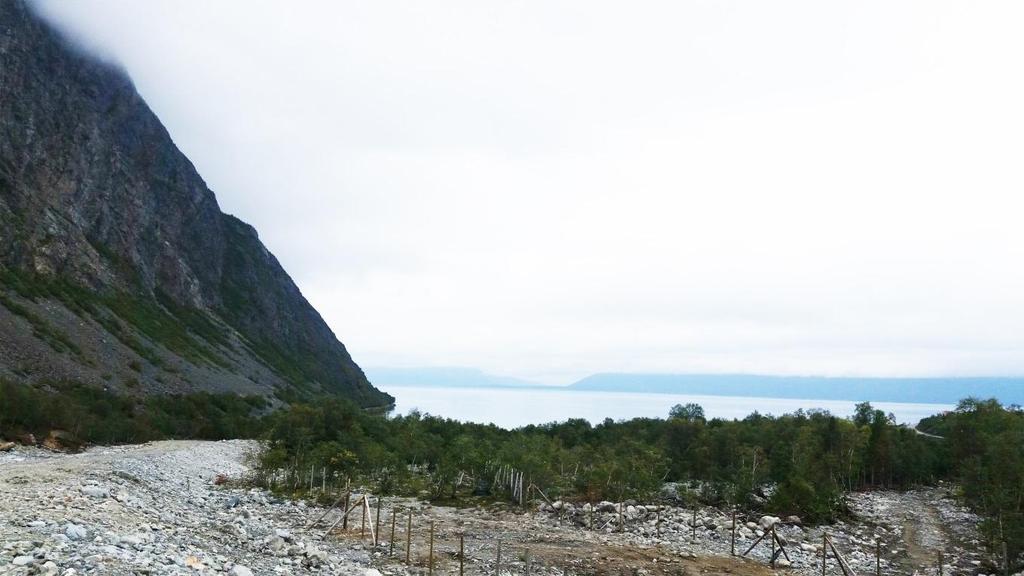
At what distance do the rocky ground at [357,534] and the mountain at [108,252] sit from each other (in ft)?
140

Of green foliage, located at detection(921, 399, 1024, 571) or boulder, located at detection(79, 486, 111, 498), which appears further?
green foliage, located at detection(921, 399, 1024, 571)

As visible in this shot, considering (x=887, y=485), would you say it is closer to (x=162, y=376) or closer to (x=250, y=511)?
(x=250, y=511)

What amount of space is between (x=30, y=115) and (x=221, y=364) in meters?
54.5

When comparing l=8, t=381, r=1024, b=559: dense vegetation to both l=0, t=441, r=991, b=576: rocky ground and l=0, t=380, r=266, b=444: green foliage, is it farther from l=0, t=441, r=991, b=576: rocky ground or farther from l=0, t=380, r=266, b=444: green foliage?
l=0, t=441, r=991, b=576: rocky ground

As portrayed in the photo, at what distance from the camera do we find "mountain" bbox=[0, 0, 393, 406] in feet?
282

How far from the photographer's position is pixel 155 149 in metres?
159

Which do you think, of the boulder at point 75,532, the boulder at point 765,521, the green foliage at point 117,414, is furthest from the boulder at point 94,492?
the boulder at point 765,521

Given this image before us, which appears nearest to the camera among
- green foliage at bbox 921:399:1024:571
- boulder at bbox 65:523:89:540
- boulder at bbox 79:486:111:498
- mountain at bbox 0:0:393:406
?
boulder at bbox 65:523:89:540

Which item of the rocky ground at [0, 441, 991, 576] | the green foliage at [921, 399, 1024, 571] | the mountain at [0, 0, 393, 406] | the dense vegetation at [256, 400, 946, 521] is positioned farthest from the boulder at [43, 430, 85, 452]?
the green foliage at [921, 399, 1024, 571]

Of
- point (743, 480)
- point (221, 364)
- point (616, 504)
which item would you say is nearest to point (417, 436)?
point (616, 504)

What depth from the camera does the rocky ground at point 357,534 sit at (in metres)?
17.3

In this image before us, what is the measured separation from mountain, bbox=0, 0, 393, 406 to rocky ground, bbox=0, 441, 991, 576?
140 feet

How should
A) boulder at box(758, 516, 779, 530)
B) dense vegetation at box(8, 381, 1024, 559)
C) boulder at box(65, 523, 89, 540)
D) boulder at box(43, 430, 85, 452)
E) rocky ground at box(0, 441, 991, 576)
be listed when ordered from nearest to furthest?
1. boulder at box(65, 523, 89, 540)
2. rocky ground at box(0, 441, 991, 576)
3. boulder at box(758, 516, 779, 530)
4. dense vegetation at box(8, 381, 1024, 559)
5. boulder at box(43, 430, 85, 452)

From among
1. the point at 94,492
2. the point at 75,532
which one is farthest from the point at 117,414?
the point at 75,532
